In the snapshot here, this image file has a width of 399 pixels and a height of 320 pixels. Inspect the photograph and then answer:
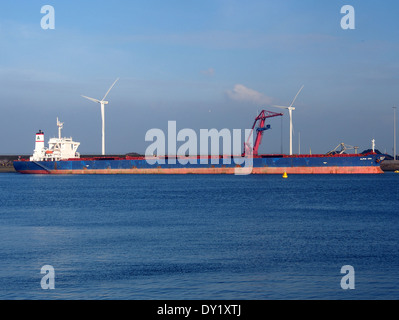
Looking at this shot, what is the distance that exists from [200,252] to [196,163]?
297 ft

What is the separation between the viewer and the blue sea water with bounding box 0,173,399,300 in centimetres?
1842

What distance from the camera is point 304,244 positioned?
28.2 m

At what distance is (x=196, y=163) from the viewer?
116000 millimetres

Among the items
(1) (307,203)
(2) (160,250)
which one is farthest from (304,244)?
(1) (307,203)

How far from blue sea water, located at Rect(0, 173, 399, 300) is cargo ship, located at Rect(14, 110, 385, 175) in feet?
198

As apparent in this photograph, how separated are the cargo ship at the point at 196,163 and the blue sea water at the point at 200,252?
60.2m

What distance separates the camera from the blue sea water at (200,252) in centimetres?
1842
